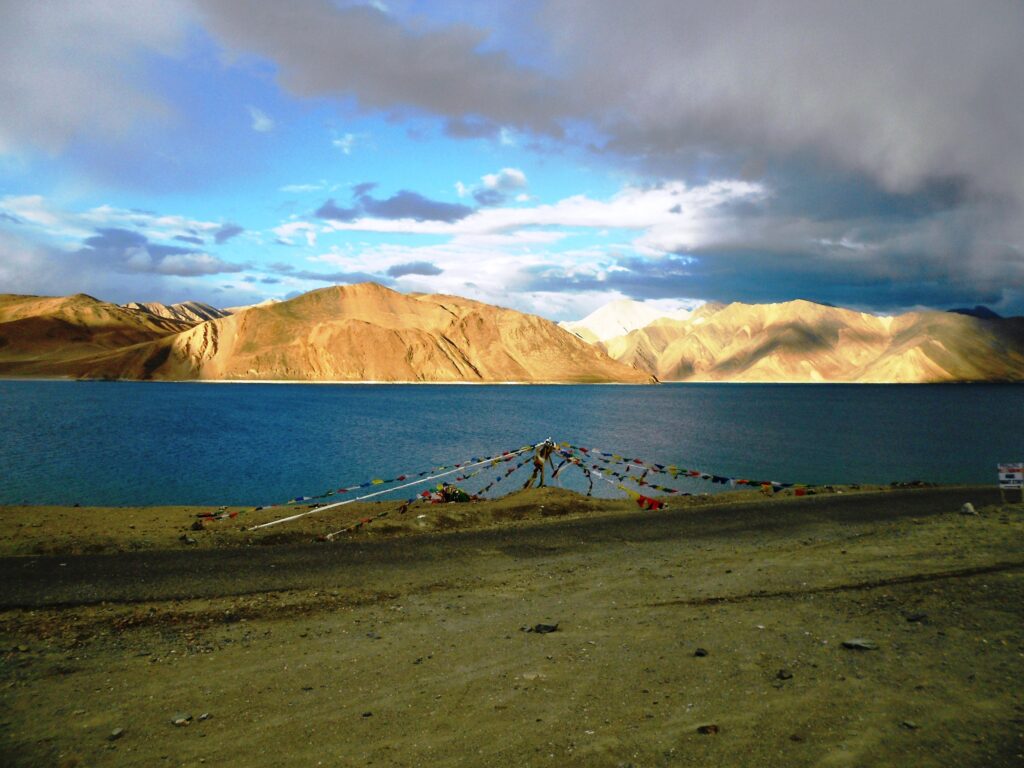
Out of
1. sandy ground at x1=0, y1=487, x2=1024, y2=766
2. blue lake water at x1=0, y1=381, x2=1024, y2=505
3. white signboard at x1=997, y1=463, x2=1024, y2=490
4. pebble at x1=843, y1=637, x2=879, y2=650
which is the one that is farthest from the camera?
blue lake water at x1=0, y1=381, x2=1024, y2=505

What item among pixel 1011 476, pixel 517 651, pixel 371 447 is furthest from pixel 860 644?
pixel 371 447

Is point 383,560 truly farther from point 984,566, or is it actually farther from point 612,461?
point 612,461

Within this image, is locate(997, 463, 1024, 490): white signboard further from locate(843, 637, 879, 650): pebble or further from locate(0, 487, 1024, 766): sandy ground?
locate(843, 637, 879, 650): pebble

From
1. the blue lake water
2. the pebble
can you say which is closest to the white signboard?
the blue lake water

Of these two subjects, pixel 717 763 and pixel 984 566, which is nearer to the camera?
pixel 717 763

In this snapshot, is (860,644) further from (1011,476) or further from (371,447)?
(371,447)

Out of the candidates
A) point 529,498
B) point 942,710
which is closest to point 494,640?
point 942,710
